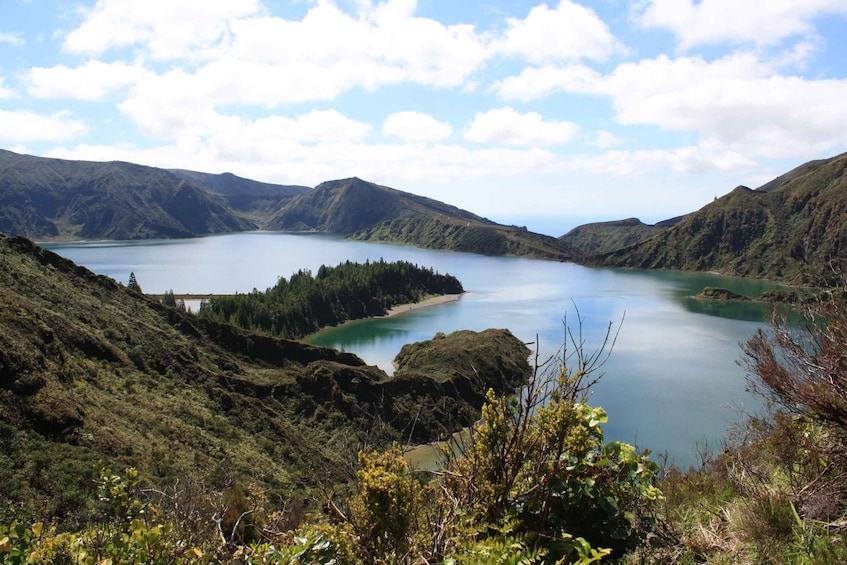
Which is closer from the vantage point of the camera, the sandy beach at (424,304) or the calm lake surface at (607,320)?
the calm lake surface at (607,320)

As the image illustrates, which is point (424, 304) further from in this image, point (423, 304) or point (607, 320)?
point (607, 320)

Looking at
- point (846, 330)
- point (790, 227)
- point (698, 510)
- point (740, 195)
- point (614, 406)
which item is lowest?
point (614, 406)

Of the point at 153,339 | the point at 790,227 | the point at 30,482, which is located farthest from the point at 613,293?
the point at 30,482

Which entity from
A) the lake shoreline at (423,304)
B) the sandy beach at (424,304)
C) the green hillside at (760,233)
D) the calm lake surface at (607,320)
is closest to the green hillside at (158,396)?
the calm lake surface at (607,320)

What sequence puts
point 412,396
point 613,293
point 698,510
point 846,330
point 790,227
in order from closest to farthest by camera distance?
point 698,510 < point 846,330 < point 412,396 < point 613,293 < point 790,227

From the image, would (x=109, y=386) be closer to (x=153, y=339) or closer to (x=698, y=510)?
(x=153, y=339)

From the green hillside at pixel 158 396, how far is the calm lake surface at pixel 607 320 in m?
12.5

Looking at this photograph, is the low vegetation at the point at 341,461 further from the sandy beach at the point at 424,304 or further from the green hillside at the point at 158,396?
the sandy beach at the point at 424,304

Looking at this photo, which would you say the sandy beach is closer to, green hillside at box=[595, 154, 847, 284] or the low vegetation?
the low vegetation

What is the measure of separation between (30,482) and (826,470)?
17896mm

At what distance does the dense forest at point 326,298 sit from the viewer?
6912 cm

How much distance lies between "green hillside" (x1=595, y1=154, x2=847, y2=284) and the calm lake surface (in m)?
9.35

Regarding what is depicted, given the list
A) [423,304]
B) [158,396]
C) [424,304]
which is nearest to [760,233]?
[424,304]

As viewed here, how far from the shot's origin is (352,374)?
39.8m
